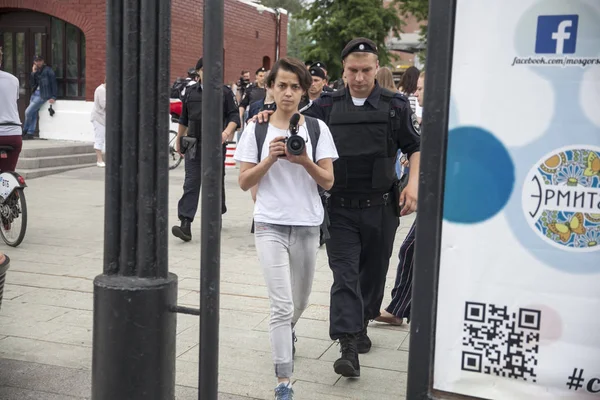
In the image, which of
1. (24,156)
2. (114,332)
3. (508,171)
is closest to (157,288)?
(114,332)

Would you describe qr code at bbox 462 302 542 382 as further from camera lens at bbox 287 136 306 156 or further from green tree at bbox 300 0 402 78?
green tree at bbox 300 0 402 78

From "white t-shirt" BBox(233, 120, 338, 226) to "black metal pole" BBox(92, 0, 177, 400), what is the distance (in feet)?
2.96

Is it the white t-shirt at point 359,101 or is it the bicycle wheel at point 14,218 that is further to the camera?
the bicycle wheel at point 14,218

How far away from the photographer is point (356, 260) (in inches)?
185

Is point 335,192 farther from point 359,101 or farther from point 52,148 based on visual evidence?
point 52,148

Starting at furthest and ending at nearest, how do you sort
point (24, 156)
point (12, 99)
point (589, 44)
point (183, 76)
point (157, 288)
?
point (183, 76), point (24, 156), point (12, 99), point (157, 288), point (589, 44)

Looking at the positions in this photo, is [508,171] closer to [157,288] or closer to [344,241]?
[157,288]

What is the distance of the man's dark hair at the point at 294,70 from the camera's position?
4.20 meters

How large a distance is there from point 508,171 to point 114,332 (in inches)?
68.0

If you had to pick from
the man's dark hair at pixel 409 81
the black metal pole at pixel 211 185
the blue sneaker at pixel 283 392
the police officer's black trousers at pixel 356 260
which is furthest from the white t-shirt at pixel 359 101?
the man's dark hair at pixel 409 81

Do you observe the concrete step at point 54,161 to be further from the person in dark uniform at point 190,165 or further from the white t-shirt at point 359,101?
the white t-shirt at point 359,101

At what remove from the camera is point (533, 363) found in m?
2.61

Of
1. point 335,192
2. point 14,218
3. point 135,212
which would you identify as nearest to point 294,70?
point 335,192

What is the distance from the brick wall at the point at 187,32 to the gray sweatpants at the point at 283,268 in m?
14.3
